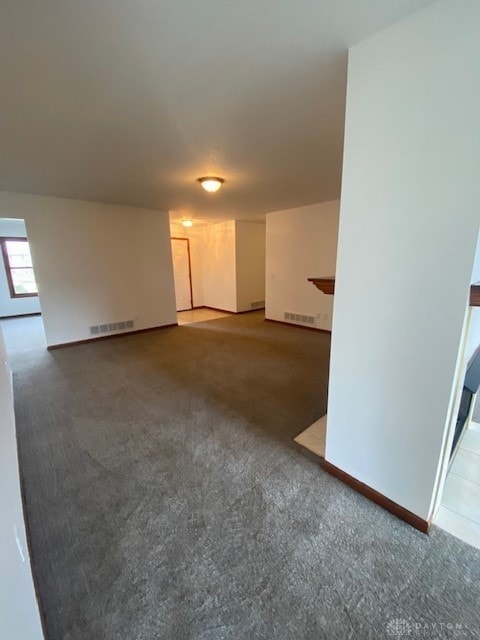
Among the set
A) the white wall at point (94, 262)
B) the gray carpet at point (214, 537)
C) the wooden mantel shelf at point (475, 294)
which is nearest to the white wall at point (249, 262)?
the white wall at point (94, 262)

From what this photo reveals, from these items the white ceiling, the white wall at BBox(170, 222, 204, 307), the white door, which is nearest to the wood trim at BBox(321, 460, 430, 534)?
the white ceiling

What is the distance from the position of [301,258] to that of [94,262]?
152 inches

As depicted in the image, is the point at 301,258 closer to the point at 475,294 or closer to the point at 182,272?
the point at 182,272

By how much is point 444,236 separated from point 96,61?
197 centimetres

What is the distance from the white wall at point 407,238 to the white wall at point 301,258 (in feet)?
11.9

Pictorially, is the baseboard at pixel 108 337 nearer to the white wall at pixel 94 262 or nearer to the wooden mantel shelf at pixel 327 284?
the white wall at pixel 94 262

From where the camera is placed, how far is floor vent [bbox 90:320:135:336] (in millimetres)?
4844

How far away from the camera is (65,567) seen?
1243mm

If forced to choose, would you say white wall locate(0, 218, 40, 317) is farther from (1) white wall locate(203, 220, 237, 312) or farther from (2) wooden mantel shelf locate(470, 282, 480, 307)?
(2) wooden mantel shelf locate(470, 282, 480, 307)

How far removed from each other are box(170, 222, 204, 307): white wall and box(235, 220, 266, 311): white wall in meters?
1.40

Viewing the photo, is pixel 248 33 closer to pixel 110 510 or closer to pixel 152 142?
pixel 152 142

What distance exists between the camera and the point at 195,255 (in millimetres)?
7652

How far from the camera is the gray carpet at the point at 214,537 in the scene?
1059 millimetres

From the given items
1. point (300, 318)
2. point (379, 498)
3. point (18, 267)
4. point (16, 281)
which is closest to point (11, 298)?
point (16, 281)
